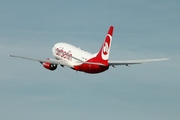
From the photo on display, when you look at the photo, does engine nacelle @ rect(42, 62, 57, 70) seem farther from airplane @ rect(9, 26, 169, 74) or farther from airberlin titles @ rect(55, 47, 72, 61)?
airberlin titles @ rect(55, 47, 72, 61)

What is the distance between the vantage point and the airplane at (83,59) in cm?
11288

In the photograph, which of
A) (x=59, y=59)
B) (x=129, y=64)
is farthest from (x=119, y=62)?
(x=59, y=59)

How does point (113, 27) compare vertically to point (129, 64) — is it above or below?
above

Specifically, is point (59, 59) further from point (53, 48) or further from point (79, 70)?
point (79, 70)

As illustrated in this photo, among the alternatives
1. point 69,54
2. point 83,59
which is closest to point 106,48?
point 83,59

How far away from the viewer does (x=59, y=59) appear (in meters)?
135

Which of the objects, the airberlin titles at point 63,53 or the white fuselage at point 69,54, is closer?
the white fuselage at point 69,54

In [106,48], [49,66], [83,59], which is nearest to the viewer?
[106,48]

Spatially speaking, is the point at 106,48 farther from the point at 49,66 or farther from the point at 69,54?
the point at 49,66

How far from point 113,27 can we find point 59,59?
83.3 ft

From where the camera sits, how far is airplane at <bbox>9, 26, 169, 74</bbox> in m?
113

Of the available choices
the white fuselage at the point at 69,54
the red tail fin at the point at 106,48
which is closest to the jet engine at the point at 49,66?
the white fuselage at the point at 69,54

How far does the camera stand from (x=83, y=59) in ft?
396

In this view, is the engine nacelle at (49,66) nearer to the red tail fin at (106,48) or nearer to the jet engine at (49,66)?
the jet engine at (49,66)
